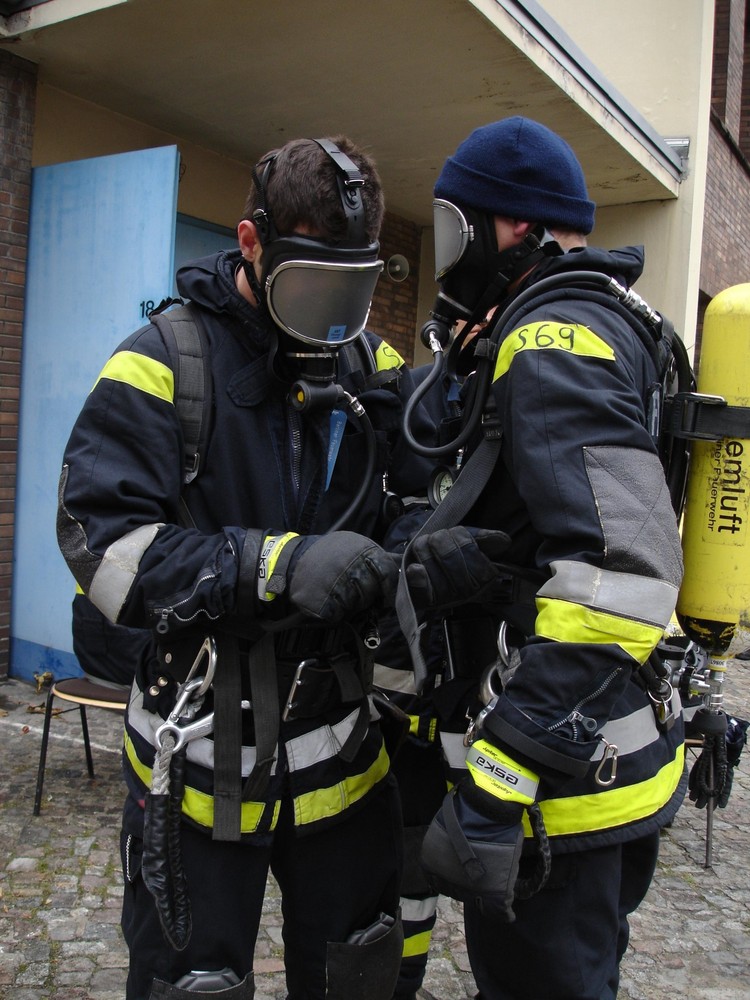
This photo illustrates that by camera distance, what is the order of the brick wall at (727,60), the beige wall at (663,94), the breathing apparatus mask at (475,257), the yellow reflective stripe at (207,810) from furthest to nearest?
the brick wall at (727,60) → the beige wall at (663,94) → the breathing apparatus mask at (475,257) → the yellow reflective stripe at (207,810)

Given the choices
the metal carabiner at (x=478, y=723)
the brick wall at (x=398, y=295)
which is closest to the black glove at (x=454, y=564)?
the metal carabiner at (x=478, y=723)

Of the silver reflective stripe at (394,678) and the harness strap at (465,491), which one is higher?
the harness strap at (465,491)

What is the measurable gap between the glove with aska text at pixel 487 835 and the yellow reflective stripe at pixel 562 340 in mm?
743

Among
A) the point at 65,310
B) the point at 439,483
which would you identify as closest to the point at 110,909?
the point at 439,483

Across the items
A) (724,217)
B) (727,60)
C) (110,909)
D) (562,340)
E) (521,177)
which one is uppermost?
(727,60)

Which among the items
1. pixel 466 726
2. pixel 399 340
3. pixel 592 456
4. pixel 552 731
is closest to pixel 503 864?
pixel 552 731

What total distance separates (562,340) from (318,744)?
3.20 ft

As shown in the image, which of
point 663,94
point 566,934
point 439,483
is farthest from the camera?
point 663,94

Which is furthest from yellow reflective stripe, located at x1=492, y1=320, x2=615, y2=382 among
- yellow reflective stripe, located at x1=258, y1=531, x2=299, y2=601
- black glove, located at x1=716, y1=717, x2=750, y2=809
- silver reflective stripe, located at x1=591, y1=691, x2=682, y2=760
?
black glove, located at x1=716, y1=717, x2=750, y2=809

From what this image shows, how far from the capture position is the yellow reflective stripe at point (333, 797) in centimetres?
190

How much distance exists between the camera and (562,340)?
171cm

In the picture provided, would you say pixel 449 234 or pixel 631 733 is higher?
pixel 449 234

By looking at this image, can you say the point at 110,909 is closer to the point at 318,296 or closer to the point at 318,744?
the point at 318,744

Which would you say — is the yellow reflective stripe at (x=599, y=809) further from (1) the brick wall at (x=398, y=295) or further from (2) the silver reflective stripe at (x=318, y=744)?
(1) the brick wall at (x=398, y=295)
